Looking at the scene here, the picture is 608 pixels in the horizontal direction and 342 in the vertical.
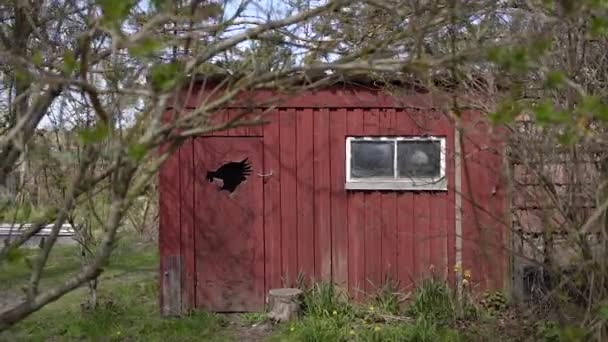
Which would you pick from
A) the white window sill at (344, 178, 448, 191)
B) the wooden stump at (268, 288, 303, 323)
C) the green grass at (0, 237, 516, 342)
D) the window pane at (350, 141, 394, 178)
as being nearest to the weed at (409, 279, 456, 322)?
the green grass at (0, 237, 516, 342)

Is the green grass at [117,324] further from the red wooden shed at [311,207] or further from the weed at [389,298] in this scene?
the weed at [389,298]

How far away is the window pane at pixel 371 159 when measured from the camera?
8602 millimetres

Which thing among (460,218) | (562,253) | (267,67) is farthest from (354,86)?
(267,67)

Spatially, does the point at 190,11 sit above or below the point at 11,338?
above

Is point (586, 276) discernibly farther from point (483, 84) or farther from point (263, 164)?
point (263, 164)

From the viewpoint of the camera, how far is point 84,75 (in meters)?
2.39

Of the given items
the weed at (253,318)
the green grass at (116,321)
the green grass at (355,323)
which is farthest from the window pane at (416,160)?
the green grass at (116,321)

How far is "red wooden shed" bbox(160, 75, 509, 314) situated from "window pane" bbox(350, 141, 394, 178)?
1 cm

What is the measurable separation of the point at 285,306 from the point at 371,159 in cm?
199

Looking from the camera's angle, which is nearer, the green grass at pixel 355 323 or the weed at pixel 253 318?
the green grass at pixel 355 323

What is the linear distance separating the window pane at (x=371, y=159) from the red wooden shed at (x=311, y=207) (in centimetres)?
1

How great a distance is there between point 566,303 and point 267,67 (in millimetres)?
2475

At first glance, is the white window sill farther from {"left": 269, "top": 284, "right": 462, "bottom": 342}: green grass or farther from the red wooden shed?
{"left": 269, "top": 284, "right": 462, "bottom": 342}: green grass

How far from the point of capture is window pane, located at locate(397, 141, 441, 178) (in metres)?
8.57
